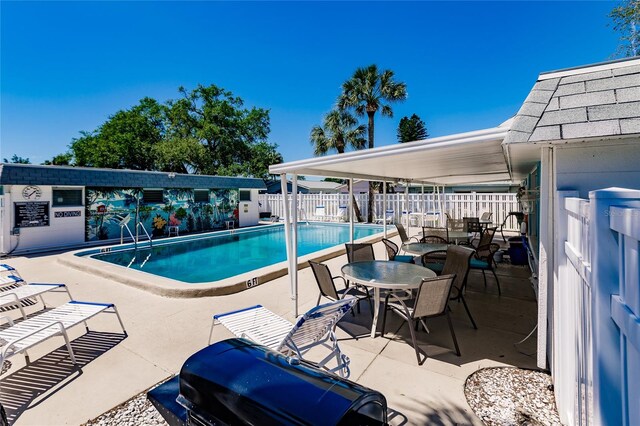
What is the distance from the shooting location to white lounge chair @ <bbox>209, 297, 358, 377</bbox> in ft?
8.58

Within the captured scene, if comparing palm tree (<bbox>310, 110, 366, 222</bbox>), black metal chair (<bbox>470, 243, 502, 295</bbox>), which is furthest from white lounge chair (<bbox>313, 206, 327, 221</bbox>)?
black metal chair (<bbox>470, 243, 502, 295</bbox>)

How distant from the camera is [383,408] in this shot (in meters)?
1.53

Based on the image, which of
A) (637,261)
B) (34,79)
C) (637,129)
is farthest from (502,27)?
(34,79)

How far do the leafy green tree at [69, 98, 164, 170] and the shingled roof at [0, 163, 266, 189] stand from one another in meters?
16.9

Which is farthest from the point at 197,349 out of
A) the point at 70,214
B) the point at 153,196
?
the point at 153,196

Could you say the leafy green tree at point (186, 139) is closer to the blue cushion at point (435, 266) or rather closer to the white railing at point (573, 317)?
the blue cushion at point (435, 266)

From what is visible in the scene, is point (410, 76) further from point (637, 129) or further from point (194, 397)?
point (194, 397)

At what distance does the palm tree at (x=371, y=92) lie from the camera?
722 inches

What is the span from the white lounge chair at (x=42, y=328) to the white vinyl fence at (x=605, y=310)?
414cm

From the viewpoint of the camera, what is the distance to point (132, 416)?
97.9 inches

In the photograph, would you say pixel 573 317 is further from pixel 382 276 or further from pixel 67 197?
pixel 67 197

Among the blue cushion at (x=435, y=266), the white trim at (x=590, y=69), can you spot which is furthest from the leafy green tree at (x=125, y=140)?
the white trim at (x=590, y=69)

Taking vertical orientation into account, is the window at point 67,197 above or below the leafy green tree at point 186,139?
below

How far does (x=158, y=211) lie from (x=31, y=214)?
4399 millimetres
